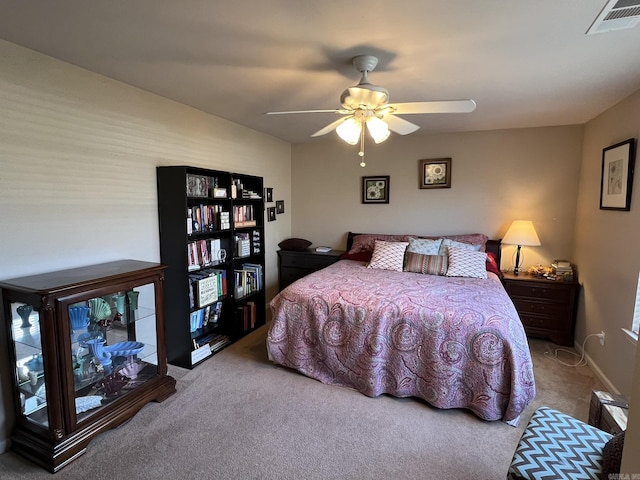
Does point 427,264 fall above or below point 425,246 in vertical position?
below

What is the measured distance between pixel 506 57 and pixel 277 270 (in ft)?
11.6

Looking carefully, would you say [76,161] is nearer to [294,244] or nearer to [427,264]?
[294,244]

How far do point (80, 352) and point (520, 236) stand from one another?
13.2 ft

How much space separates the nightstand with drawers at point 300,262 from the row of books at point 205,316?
131 centimetres

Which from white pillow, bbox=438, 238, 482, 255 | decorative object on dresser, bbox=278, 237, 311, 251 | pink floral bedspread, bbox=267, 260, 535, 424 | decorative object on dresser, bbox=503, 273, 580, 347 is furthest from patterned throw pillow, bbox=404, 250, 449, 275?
decorative object on dresser, bbox=278, 237, 311, 251

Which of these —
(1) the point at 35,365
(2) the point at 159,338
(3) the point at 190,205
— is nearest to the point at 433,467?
(2) the point at 159,338

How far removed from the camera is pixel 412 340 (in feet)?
7.73

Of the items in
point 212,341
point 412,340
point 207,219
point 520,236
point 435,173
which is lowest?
point 212,341

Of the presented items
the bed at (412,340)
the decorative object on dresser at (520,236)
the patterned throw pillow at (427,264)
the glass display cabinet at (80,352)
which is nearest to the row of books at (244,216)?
the bed at (412,340)

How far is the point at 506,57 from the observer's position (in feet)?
6.61

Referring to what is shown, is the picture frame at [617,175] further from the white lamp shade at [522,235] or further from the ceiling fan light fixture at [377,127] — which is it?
the ceiling fan light fixture at [377,127]

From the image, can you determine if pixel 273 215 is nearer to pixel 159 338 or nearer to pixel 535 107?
pixel 159 338

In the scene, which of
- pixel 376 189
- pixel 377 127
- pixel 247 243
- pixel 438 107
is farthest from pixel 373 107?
pixel 376 189

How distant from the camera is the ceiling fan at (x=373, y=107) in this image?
1.97 m
